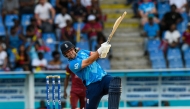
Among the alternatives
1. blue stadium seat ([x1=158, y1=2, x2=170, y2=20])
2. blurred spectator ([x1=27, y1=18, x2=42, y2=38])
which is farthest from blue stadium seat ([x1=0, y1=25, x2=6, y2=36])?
blue stadium seat ([x1=158, y1=2, x2=170, y2=20])

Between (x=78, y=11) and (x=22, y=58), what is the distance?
3.07 m

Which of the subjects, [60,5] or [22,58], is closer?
[22,58]

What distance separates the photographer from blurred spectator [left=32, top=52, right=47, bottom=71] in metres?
19.6

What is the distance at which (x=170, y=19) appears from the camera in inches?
851

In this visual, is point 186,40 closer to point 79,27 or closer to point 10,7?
point 79,27

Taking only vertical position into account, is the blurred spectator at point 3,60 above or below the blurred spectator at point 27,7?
below

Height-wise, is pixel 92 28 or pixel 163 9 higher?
pixel 163 9

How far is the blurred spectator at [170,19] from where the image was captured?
2156cm

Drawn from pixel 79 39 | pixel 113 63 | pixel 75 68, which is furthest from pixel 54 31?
pixel 75 68

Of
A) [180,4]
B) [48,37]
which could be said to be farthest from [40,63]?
[180,4]

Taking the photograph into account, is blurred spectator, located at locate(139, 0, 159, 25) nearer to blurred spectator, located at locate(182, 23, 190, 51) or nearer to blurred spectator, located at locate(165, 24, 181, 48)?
blurred spectator, located at locate(165, 24, 181, 48)

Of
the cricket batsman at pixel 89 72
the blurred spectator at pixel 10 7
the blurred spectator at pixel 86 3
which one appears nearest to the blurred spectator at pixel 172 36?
the blurred spectator at pixel 86 3

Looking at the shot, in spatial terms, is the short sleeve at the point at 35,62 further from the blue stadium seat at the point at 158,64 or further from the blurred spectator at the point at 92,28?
the blue stadium seat at the point at 158,64

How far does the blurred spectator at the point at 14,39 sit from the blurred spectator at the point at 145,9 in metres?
4.26
